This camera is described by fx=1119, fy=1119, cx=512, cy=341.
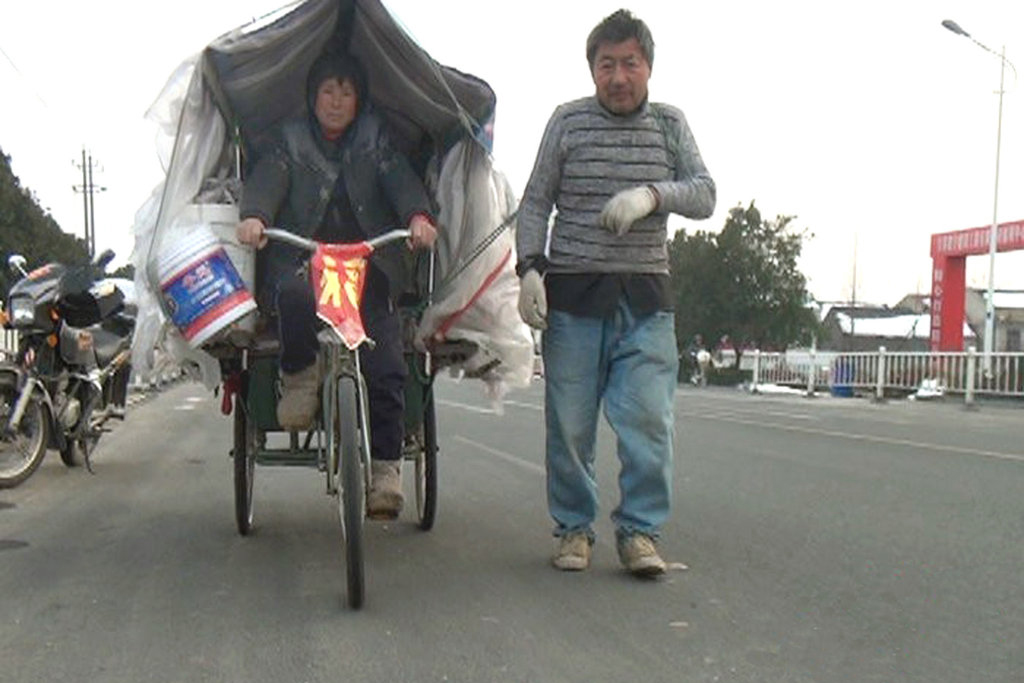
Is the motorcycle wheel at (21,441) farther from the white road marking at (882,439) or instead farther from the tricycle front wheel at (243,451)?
the white road marking at (882,439)

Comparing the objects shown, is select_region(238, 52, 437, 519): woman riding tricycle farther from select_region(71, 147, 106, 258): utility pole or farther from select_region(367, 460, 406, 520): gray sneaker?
select_region(71, 147, 106, 258): utility pole

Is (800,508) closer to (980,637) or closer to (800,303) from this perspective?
(980,637)

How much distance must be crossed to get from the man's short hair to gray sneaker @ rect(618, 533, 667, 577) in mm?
1891

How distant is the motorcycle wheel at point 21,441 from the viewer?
668cm

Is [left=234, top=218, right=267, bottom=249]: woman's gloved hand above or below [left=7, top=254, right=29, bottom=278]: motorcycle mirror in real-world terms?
below

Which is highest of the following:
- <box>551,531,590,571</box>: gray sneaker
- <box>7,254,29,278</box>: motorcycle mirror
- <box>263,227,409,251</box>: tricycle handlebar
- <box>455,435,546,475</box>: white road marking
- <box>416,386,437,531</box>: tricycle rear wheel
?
<box>7,254,29,278</box>: motorcycle mirror

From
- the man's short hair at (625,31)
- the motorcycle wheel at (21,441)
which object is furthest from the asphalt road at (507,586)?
the man's short hair at (625,31)

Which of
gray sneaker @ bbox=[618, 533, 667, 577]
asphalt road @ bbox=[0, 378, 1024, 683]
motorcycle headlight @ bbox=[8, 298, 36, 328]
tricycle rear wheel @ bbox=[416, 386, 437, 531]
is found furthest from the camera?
motorcycle headlight @ bbox=[8, 298, 36, 328]

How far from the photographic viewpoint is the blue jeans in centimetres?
445

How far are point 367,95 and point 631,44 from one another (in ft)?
3.92

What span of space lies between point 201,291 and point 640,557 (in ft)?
6.41

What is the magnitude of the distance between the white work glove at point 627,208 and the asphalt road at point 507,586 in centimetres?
137

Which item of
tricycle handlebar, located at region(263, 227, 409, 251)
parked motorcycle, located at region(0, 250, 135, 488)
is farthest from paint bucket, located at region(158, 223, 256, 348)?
parked motorcycle, located at region(0, 250, 135, 488)

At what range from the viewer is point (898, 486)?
7070mm
